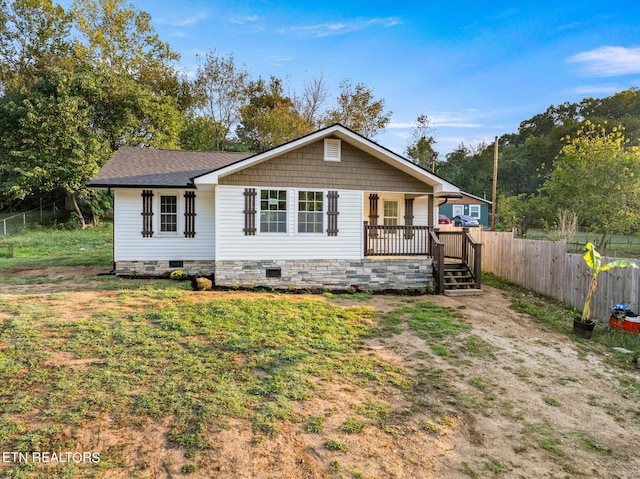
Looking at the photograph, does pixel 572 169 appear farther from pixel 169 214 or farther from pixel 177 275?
pixel 177 275

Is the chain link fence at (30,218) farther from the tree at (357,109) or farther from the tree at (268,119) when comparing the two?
the tree at (357,109)

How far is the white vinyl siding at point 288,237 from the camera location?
10.1m

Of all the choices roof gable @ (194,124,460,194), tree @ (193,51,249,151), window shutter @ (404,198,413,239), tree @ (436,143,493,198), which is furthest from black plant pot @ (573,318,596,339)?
tree @ (436,143,493,198)

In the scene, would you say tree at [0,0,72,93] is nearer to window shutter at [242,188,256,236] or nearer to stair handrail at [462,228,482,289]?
window shutter at [242,188,256,236]

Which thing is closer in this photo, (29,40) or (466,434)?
(466,434)

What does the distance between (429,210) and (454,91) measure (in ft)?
39.5

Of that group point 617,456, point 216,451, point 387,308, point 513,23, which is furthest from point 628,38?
point 216,451

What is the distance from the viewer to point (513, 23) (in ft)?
47.6

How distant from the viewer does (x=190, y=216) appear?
11.4 metres

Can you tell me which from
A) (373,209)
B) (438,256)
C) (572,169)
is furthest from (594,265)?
(572,169)

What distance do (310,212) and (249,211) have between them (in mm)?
1804

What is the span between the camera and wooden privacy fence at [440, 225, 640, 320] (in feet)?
25.0

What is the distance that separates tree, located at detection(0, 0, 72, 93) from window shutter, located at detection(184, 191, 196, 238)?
23.4 metres

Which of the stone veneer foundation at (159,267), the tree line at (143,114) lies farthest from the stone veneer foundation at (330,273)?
the tree line at (143,114)
